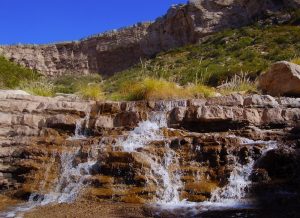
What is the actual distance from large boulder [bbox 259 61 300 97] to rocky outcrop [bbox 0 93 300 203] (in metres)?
0.78

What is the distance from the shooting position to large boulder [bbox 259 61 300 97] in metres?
9.77

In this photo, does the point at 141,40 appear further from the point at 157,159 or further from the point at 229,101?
the point at 157,159

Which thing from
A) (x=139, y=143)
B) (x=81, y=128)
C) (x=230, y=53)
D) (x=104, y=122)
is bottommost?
(x=139, y=143)

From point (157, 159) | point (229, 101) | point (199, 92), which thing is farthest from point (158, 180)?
point (199, 92)

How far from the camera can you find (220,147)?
7527mm

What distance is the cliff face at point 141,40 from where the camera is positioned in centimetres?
3409

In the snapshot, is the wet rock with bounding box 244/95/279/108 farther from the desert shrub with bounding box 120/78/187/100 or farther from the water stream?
the desert shrub with bounding box 120/78/187/100

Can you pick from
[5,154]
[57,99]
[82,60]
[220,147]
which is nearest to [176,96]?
[57,99]

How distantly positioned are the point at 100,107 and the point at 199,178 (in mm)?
3321

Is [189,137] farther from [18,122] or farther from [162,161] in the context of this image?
[18,122]

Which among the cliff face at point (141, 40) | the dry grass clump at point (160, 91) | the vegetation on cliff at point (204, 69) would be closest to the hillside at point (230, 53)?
the vegetation on cliff at point (204, 69)

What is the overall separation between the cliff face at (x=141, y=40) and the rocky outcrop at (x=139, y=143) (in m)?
24.3

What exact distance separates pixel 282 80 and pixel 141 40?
2994 centimetres

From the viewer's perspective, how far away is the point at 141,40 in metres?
39.3
